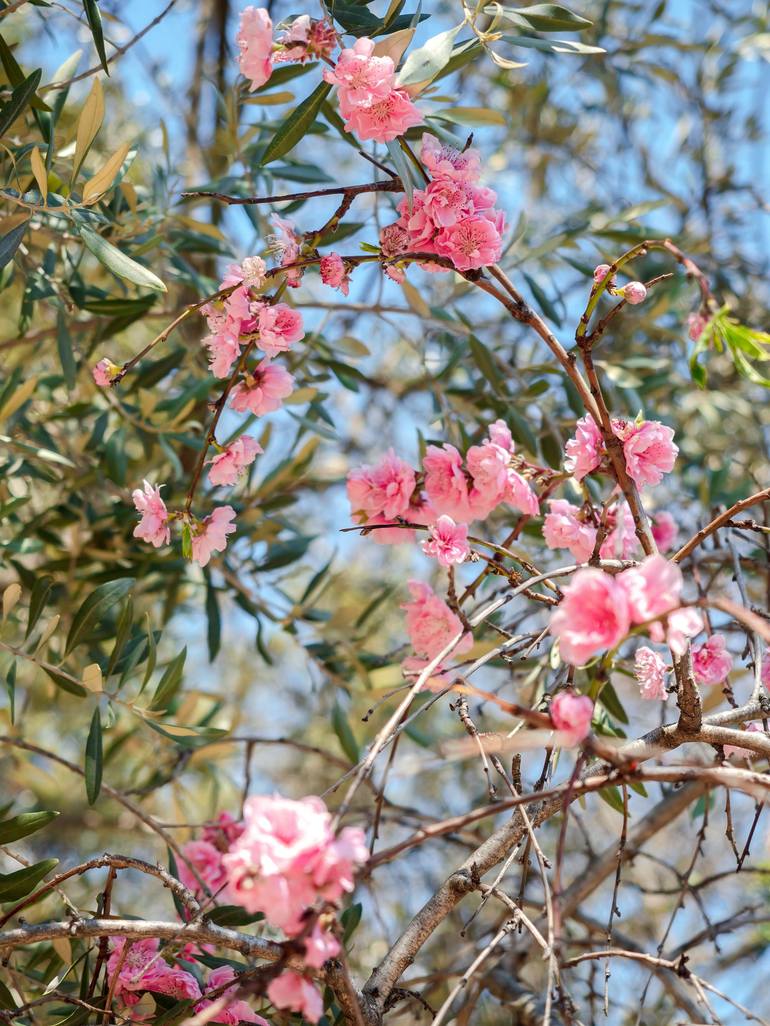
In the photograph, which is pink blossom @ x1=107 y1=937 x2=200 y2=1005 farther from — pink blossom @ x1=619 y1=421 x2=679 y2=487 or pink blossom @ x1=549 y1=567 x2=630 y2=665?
pink blossom @ x1=619 y1=421 x2=679 y2=487

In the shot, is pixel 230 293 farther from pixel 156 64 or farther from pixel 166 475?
pixel 156 64

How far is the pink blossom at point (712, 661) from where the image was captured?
1146 millimetres

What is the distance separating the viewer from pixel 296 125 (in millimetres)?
1112

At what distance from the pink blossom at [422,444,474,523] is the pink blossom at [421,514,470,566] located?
0.12 metres

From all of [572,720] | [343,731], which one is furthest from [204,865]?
[572,720]

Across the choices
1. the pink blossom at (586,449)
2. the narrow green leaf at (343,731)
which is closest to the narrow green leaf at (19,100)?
the pink blossom at (586,449)

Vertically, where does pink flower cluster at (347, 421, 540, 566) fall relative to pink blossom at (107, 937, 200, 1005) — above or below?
above

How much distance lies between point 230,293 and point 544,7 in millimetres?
531

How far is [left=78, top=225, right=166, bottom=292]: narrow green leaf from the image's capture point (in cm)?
108

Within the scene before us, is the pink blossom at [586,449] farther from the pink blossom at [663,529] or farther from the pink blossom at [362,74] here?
the pink blossom at [663,529]

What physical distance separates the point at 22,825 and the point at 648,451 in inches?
30.5

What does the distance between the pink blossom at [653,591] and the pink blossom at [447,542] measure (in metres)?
0.31

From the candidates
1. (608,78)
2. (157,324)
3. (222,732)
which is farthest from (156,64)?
(222,732)

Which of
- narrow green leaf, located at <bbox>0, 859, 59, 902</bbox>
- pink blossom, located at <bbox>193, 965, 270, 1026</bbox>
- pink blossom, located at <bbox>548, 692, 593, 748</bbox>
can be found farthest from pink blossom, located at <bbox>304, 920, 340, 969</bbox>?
narrow green leaf, located at <bbox>0, 859, 59, 902</bbox>
